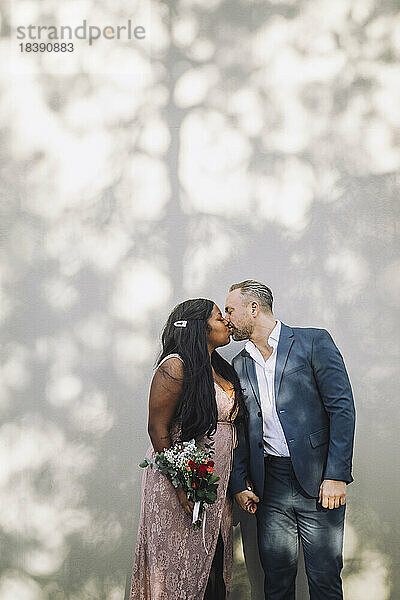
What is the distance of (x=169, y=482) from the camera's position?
3.10m

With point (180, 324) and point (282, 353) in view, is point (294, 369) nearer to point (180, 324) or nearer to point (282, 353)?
point (282, 353)

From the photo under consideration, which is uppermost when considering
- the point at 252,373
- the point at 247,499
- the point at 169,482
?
the point at 252,373

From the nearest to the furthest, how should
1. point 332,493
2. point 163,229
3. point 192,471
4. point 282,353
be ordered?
point 192,471, point 332,493, point 282,353, point 163,229

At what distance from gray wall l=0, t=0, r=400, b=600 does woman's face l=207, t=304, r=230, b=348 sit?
395 mm

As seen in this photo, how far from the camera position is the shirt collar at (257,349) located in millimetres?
3284

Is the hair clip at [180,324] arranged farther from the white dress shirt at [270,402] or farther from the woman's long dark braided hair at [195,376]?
the white dress shirt at [270,402]

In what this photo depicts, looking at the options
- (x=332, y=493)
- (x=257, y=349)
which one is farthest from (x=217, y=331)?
(x=332, y=493)

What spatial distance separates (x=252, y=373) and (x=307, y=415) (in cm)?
33

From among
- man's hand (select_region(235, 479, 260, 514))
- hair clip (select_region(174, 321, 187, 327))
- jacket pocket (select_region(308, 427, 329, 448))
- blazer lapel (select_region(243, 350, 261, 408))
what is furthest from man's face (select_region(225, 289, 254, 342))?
man's hand (select_region(235, 479, 260, 514))

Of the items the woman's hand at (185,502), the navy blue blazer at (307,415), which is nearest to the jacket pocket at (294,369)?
the navy blue blazer at (307,415)

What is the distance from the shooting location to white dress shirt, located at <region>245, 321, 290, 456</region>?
3.24 meters

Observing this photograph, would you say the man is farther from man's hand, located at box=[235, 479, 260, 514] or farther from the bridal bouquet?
the bridal bouquet

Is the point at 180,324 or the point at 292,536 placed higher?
the point at 180,324

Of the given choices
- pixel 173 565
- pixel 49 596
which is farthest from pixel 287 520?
pixel 49 596
